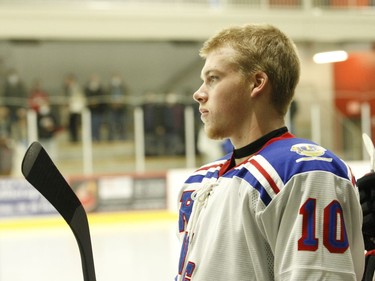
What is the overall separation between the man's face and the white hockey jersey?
0.10 metres

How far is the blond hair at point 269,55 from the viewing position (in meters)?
1.44

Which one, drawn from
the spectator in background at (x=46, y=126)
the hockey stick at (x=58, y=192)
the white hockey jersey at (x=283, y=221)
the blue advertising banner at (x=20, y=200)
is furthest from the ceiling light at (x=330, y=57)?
the hockey stick at (x=58, y=192)

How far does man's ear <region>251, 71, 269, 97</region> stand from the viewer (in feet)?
4.71

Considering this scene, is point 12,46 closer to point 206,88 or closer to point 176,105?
point 176,105

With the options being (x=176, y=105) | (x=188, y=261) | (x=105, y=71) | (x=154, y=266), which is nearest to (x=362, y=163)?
(x=176, y=105)

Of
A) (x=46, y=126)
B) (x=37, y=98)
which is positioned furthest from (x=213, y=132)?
(x=37, y=98)

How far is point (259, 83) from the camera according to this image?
4.75 ft

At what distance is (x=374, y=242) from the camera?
1678 mm

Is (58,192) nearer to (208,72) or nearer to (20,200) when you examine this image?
(208,72)

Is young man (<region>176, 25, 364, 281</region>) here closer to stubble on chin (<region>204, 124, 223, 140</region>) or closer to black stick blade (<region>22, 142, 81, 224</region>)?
stubble on chin (<region>204, 124, 223, 140</region>)

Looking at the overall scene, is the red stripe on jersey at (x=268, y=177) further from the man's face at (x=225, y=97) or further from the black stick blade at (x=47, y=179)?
the black stick blade at (x=47, y=179)

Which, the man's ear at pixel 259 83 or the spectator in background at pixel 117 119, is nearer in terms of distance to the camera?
the man's ear at pixel 259 83

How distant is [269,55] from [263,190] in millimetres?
307

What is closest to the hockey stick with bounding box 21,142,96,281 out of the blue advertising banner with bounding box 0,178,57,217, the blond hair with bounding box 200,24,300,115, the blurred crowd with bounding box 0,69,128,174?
the blond hair with bounding box 200,24,300,115
